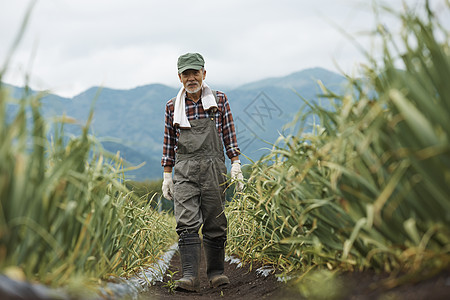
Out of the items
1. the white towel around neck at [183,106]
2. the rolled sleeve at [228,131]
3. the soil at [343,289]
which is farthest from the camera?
the rolled sleeve at [228,131]

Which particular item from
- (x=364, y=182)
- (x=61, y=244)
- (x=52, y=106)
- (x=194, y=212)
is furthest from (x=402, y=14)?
(x=194, y=212)

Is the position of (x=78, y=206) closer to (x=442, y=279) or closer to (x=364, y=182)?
(x=364, y=182)

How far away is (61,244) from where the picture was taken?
1757 mm

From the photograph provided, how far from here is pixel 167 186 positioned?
13.8 feet

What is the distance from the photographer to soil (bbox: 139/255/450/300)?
4.62 feet

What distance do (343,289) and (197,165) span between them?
2.17m

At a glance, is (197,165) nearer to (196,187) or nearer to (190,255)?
(196,187)

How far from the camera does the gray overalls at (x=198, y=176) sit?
148 inches

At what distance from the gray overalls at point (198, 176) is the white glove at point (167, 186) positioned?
0.31 metres

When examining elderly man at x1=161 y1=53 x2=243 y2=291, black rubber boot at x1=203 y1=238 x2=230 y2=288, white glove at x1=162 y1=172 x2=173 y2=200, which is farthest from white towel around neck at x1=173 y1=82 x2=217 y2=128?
black rubber boot at x1=203 y1=238 x2=230 y2=288

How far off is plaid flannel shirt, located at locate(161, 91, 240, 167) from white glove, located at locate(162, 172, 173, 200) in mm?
103

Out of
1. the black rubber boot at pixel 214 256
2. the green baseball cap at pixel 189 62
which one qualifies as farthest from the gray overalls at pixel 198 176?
the green baseball cap at pixel 189 62

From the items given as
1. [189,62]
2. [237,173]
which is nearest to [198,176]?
[237,173]

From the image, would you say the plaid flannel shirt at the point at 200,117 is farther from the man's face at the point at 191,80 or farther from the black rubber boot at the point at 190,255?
the black rubber boot at the point at 190,255
